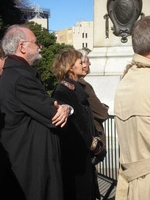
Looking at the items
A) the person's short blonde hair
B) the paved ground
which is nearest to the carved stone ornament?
the paved ground

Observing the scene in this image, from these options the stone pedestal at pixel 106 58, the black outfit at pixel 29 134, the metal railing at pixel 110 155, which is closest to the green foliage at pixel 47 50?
the stone pedestal at pixel 106 58

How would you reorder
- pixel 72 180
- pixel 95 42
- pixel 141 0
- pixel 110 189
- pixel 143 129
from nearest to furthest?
1. pixel 143 129
2. pixel 72 180
3. pixel 110 189
4. pixel 141 0
5. pixel 95 42

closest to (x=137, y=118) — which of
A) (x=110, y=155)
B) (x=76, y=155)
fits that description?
(x=76, y=155)

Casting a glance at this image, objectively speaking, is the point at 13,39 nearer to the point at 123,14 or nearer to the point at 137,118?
the point at 137,118

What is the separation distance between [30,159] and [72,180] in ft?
2.96

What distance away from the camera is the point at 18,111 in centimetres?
353

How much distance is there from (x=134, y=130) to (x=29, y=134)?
0.94 metres

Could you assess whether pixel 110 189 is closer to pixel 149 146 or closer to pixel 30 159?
pixel 30 159

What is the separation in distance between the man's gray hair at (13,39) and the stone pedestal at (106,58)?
222 inches

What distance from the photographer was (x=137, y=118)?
2.91 meters

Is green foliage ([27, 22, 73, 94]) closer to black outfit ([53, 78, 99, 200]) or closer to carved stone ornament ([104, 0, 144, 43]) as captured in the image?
carved stone ornament ([104, 0, 144, 43])

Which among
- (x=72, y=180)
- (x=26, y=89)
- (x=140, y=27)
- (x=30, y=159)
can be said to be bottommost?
(x=72, y=180)

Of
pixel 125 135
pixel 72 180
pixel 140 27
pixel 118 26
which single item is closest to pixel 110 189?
pixel 72 180

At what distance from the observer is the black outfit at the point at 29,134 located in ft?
11.5
